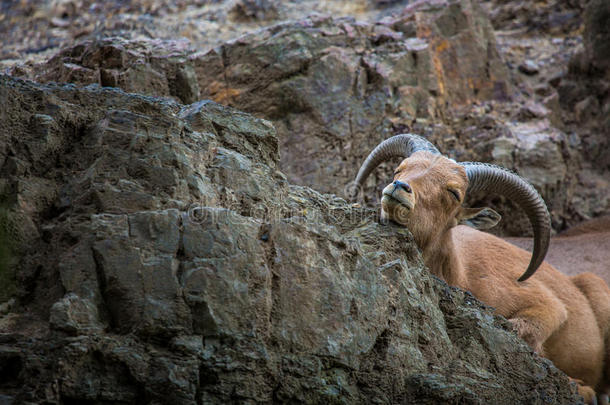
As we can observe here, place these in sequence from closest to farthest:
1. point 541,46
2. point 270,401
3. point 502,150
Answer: point 270,401
point 502,150
point 541,46

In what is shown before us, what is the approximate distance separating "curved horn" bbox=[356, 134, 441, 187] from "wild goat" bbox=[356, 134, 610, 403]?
13mm

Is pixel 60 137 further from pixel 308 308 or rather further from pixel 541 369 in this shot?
pixel 541 369

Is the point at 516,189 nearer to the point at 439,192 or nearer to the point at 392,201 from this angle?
the point at 439,192

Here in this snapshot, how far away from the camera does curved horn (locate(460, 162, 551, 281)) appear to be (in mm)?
7469

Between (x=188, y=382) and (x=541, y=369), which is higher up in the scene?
(x=188, y=382)

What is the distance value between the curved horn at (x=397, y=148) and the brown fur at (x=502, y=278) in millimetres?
344

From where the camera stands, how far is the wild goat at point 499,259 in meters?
6.82

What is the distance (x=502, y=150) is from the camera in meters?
12.2

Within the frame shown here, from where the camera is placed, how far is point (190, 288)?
12.3 ft

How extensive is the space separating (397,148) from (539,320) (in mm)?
2822

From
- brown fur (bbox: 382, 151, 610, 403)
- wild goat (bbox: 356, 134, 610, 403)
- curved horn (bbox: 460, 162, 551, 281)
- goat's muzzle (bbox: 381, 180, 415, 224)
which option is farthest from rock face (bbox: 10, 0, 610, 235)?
goat's muzzle (bbox: 381, 180, 415, 224)

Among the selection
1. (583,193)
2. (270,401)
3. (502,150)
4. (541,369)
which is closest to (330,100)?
(502,150)

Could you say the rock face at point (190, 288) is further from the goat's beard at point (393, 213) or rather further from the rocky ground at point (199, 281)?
the goat's beard at point (393, 213)

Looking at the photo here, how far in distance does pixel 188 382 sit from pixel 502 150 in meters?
10.0
